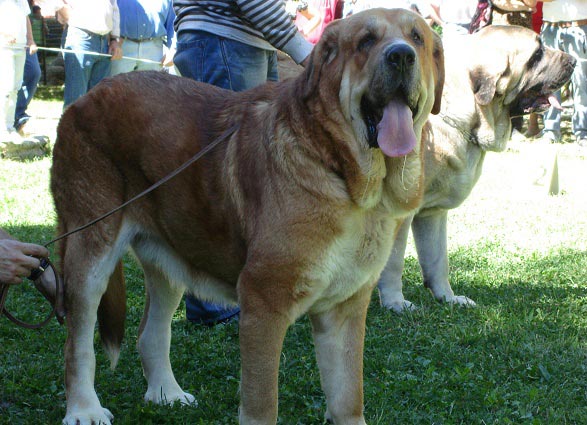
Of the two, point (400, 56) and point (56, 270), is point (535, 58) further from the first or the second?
point (56, 270)

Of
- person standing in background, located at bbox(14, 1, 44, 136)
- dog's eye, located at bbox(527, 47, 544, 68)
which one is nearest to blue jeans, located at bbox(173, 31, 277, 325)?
dog's eye, located at bbox(527, 47, 544, 68)

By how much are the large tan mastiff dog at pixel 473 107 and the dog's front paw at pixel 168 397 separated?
5.98 ft

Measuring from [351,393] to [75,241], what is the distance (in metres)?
1.42

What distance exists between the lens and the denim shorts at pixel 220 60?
14.7 feet

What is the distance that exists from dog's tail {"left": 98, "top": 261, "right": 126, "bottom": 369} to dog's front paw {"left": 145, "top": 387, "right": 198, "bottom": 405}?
256mm

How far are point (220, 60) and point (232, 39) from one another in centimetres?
13

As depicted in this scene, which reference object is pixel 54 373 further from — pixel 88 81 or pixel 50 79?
pixel 50 79

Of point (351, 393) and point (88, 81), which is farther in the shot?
point (88, 81)

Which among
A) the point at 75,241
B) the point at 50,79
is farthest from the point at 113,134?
the point at 50,79

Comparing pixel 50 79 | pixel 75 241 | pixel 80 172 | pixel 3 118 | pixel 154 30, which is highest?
pixel 80 172

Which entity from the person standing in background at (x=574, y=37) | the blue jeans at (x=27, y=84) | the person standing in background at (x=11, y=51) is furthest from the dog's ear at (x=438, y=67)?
the blue jeans at (x=27, y=84)

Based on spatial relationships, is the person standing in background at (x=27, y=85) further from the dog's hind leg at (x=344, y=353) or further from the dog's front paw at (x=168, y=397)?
the dog's hind leg at (x=344, y=353)

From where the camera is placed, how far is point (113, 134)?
12.1 feet

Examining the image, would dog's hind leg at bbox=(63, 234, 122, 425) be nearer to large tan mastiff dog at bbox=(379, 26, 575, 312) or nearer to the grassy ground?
the grassy ground
